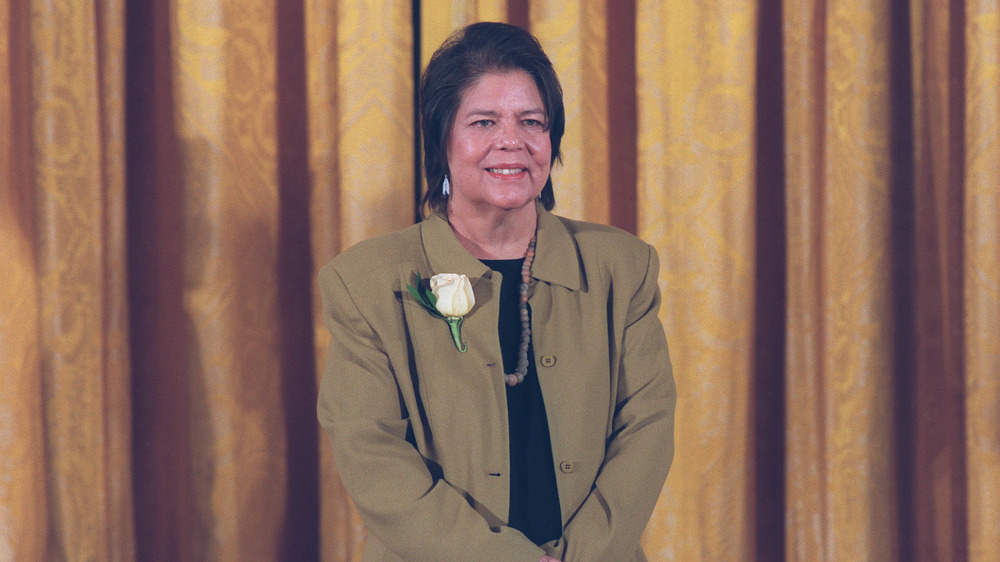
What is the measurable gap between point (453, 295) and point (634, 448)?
325 millimetres

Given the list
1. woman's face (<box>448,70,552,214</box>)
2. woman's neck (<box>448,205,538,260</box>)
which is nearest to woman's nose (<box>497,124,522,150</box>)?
woman's face (<box>448,70,552,214</box>)

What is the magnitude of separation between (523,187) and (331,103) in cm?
63

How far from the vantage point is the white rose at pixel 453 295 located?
1024 mm

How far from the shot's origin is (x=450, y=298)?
1.02 m

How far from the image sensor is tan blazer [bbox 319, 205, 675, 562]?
3.31 feet

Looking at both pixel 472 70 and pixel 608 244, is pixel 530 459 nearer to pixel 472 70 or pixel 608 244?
pixel 608 244

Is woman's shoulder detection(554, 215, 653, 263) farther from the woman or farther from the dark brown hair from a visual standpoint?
the dark brown hair

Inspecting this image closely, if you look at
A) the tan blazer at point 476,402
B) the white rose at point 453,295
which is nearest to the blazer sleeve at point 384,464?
the tan blazer at point 476,402

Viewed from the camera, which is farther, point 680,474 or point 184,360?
point 680,474

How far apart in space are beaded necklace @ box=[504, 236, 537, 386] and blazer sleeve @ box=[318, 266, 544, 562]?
0.16 metres

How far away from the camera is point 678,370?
1.59 metres

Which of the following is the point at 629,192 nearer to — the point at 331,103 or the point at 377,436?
the point at 331,103

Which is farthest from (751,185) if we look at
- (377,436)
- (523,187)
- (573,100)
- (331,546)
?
(331,546)

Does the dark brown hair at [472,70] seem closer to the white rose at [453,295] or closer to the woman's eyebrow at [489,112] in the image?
the woman's eyebrow at [489,112]
